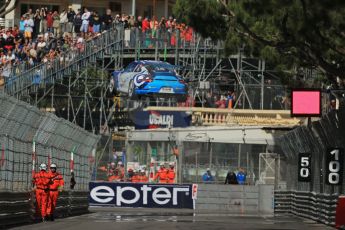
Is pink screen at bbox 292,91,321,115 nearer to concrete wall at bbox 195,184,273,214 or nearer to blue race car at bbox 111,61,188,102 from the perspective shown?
concrete wall at bbox 195,184,273,214

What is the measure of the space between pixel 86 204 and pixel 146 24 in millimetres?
20859

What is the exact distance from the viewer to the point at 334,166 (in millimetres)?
27766

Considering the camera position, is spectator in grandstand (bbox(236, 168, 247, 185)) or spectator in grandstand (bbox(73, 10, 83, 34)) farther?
spectator in grandstand (bbox(73, 10, 83, 34))

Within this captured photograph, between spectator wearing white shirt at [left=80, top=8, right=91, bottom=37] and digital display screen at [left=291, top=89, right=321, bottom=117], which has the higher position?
spectator wearing white shirt at [left=80, top=8, right=91, bottom=37]

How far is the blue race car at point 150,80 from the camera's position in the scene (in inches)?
1998

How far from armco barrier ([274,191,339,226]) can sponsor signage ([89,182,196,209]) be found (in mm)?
3388

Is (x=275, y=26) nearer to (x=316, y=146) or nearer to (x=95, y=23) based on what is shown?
(x=316, y=146)

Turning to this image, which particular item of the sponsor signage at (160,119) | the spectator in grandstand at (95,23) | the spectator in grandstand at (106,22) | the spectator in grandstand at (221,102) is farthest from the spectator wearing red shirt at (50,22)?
the spectator in grandstand at (221,102)

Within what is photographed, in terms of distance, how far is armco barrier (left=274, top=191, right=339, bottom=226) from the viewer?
29.0 m

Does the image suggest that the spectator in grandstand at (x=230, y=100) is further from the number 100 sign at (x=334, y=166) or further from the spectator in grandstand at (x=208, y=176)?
the number 100 sign at (x=334, y=166)

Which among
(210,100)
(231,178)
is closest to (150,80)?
(210,100)

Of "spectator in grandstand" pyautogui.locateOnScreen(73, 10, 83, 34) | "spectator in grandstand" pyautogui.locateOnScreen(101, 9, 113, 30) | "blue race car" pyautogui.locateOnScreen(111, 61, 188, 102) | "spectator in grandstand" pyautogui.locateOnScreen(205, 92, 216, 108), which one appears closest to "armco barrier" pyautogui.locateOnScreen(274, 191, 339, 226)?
"blue race car" pyautogui.locateOnScreen(111, 61, 188, 102)

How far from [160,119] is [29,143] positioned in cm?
2695

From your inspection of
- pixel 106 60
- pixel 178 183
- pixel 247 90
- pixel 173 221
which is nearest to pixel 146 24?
pixel 106 60
